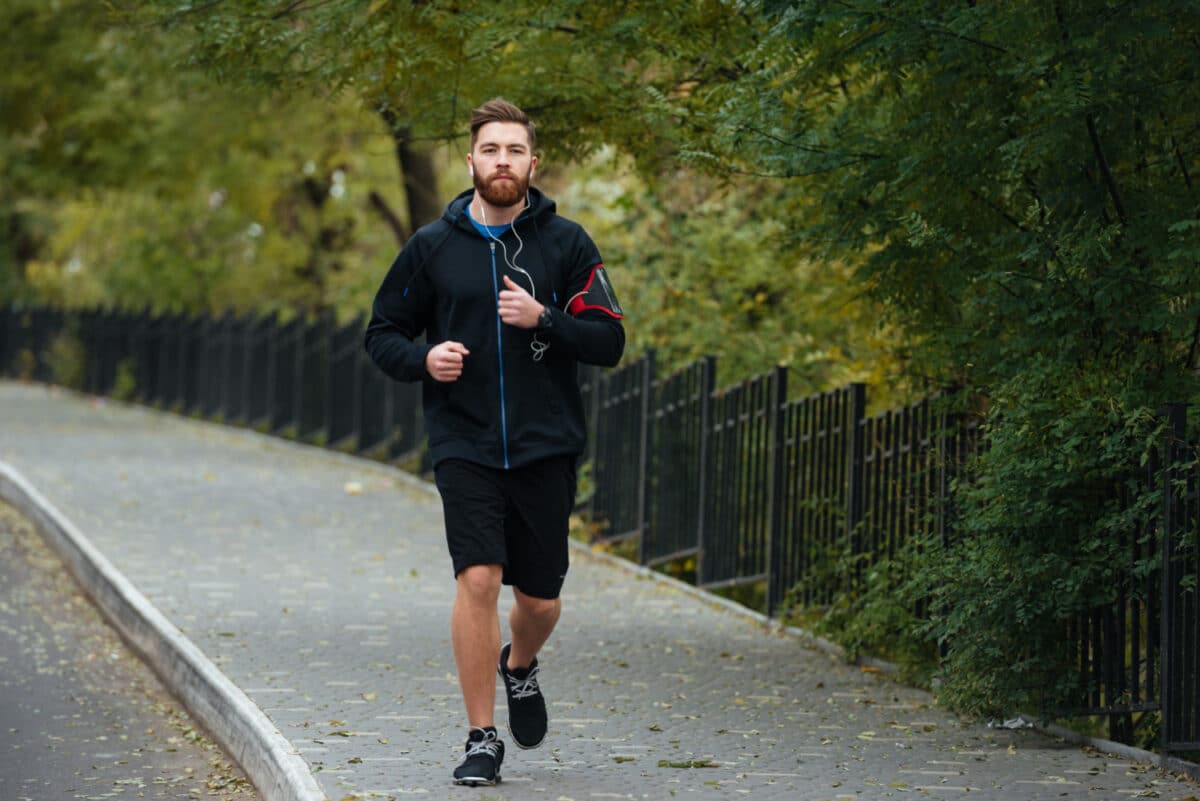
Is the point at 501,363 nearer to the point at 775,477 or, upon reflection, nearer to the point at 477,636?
the point at 477,636

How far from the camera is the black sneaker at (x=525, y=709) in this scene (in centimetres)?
679

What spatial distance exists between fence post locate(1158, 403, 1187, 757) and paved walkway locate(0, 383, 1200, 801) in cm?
23

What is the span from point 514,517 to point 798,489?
4.65 metres

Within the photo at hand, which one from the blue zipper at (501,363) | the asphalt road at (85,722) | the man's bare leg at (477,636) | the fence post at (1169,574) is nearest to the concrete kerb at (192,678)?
the asphalt road at (85,722)

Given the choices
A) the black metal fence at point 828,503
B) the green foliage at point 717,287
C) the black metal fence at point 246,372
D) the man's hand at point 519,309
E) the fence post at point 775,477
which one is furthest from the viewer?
the black metal fence at point 246,372

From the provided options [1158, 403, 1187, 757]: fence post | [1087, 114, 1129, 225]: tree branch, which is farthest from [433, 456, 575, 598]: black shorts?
[1087, 114, 1129, 225]: tree branch

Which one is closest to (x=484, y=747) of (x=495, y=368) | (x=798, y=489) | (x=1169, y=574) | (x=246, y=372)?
(x=495, y=368)

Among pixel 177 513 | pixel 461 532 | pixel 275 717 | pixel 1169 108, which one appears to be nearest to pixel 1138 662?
pixel 1169 108

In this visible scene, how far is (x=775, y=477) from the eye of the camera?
11.4 meters

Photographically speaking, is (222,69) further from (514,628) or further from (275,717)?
(514,628)

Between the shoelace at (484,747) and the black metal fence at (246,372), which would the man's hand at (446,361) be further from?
the black metal fence at (246,372)

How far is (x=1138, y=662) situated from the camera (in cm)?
730

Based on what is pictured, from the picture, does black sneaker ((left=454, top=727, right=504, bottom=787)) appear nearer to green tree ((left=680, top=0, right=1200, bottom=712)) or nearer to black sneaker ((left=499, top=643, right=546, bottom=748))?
black sneaker ((left=499, top=643, right=546, bottom=748))

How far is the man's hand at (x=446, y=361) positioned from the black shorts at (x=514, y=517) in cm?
32
